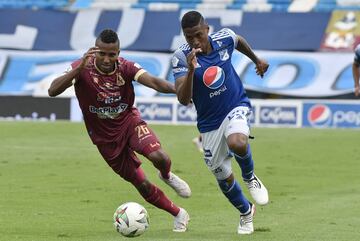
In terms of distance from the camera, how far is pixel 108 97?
1034 centimetres

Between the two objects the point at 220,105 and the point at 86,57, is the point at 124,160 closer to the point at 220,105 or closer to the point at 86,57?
the point at 220,105

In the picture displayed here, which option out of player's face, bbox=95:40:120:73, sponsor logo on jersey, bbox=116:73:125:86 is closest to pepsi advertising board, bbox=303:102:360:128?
sponsor logo on jersey, bbox=116:73:125:86

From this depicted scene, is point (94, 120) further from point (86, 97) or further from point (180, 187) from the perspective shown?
point (180, 187)

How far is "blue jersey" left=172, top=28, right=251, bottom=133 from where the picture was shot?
10.1m

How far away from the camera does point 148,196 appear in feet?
34.8

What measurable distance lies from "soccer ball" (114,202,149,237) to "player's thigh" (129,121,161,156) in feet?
2.39

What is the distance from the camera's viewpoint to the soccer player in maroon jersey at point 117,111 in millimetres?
10047

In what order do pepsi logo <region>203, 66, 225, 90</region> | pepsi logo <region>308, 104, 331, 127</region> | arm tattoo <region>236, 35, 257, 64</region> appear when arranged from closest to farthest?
pepsi logo <region>203, 66, 225, 90</region>
arm tattoo <region>236, 35, 257, 64</region>
pepsi logo <region>308, 104, 331, 127</region>

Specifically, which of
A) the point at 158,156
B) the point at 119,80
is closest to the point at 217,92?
the point at 158,156

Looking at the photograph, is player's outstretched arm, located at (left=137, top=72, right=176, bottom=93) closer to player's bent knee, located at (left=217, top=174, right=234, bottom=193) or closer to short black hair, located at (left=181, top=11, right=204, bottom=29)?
short black hair, located at (left=181, top=11, right=204, bottom=29)

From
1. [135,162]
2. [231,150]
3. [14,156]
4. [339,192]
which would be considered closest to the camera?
[231,150]

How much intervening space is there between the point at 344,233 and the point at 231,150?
1.64 m

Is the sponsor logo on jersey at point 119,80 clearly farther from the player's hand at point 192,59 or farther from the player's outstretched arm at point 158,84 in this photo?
the player's hand at point 192,59

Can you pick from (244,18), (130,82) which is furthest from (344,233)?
(244,18)
